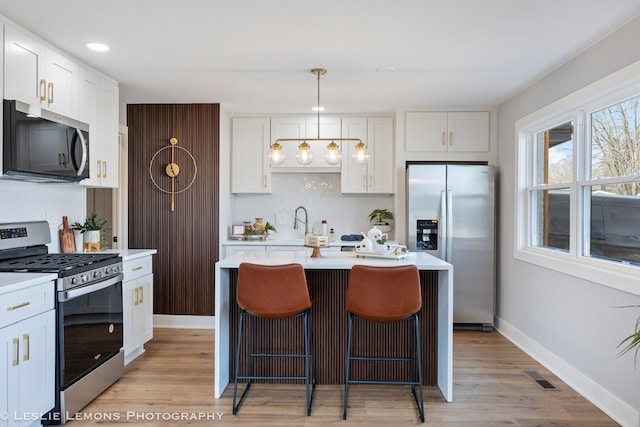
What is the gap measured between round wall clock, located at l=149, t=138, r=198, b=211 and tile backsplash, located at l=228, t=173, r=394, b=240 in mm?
817

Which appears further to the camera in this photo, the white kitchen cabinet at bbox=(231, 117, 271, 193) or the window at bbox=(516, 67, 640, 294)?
the white kitchen cabinet at bbox=(231, 117, 271, 193)

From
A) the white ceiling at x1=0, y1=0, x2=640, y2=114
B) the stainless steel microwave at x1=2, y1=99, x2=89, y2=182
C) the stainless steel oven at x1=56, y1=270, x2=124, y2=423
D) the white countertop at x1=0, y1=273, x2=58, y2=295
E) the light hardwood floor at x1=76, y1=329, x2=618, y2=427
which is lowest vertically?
the light hardwood floor at x1=76, y1=329, x2=618, y2=427

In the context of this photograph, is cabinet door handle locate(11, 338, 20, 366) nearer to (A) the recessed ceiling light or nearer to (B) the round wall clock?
(A) the recessed ceiling light

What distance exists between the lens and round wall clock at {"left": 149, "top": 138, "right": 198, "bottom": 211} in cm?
504

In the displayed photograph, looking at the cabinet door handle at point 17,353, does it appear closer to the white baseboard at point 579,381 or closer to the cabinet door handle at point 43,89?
the cabinet door handle at point 43,89

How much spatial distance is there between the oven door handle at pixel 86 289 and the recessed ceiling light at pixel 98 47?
5.35 feet

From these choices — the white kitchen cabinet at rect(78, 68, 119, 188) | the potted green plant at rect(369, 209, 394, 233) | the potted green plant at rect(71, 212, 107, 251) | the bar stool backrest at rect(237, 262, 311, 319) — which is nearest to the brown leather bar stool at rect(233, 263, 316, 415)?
the bar stool backrest at rect(237, 262, 311, 319)

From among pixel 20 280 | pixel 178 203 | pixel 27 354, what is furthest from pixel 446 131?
pixel 27 354

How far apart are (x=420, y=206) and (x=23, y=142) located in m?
3.54

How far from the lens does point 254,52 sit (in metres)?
3.39

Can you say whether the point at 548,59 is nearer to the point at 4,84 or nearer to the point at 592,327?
the point at 592,327

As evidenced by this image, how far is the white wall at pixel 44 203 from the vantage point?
3.13m

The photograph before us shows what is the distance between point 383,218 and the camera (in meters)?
5.52

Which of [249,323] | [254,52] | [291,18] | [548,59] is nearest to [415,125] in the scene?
[548,59]
